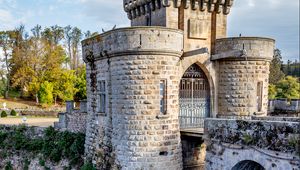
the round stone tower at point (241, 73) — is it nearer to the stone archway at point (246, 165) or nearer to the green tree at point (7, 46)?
the stone archway at point (246, 165)

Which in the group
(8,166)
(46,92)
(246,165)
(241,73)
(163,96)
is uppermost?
(241,73)

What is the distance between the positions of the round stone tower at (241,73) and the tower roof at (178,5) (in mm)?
1514

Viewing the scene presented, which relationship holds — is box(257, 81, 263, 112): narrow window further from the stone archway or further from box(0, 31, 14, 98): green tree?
box(0, 31, 14, 98): green tree

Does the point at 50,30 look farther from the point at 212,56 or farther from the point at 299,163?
the point at 299,163

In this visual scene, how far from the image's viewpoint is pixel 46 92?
4034cm

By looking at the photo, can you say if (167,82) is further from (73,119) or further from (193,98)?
(73,119)

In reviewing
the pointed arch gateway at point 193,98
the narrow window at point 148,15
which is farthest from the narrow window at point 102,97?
the narrow window at point 148,15

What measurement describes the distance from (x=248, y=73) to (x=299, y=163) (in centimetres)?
685

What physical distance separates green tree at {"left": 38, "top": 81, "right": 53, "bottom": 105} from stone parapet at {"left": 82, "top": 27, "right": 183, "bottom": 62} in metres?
28.9

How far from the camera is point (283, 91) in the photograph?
132 ft

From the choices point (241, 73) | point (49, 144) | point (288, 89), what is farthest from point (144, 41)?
point (288, 89)

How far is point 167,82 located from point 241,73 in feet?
13.6

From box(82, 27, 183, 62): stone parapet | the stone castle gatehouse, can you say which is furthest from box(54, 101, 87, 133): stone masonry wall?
box(82, 27, 183, 62): stone parapet

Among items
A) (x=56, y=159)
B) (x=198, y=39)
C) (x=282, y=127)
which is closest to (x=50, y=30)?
(x=56, y=159)
